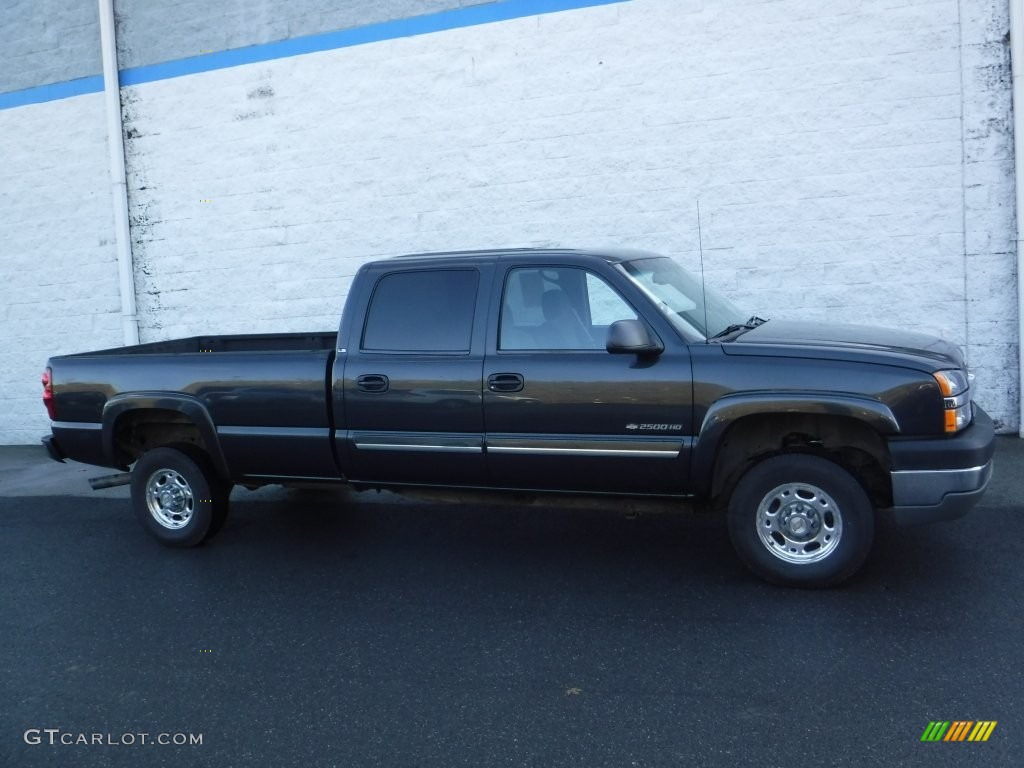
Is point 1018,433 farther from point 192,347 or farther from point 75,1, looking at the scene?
point 75,1

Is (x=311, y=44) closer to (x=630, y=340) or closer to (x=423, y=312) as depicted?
(x=423, y=312)

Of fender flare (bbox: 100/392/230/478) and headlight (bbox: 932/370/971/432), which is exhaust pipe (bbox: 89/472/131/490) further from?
headlight (bbox: 932/370/971/432)

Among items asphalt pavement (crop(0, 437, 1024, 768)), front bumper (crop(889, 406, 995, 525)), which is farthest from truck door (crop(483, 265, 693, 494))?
front bumper (crop(889, 406, 995, 525))

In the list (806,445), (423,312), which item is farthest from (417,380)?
(806,445)

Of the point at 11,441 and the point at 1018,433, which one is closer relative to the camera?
the point at 1018,433

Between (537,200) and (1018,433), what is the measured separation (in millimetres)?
4802

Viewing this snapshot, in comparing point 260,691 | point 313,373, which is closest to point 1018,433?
point 313,373

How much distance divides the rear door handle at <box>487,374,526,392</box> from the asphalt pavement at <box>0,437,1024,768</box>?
1112mm

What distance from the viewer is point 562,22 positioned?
→ 31.0 feet

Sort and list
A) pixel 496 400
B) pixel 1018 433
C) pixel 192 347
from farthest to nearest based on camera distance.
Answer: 1. pixel 1018 433
2. pixel 192 347
3. pixel 496 400

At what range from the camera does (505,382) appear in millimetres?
5762

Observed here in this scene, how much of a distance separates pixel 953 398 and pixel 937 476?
16.0 inches

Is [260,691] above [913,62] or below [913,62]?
below

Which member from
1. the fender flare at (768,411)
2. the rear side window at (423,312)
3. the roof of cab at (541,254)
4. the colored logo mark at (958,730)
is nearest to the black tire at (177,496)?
the rear side window at (423,312)
